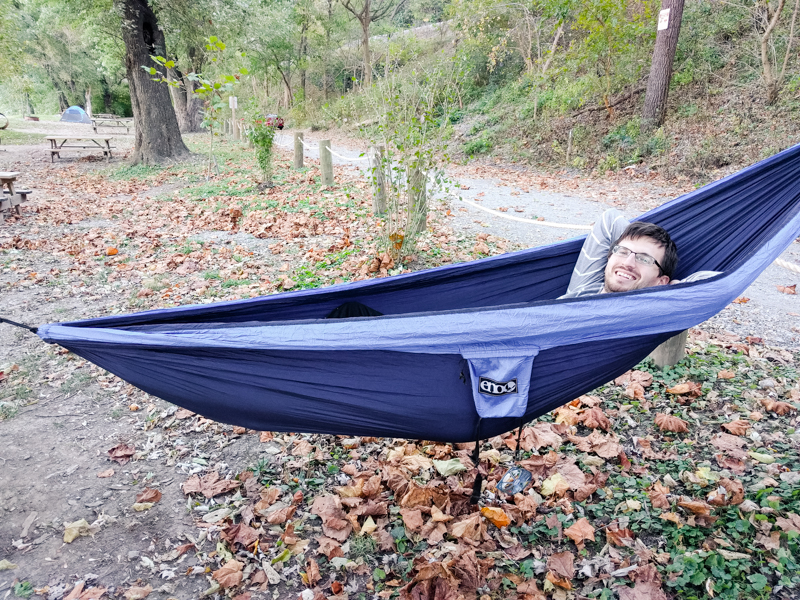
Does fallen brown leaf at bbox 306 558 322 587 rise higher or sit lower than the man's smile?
lower

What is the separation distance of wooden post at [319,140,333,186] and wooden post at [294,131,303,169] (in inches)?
68.5

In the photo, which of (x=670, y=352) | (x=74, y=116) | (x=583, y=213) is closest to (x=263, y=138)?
(x=583, y=213)

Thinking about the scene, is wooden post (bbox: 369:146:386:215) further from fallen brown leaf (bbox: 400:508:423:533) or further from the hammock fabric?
fallen brown leaf (bbox: 400:508:423:533)

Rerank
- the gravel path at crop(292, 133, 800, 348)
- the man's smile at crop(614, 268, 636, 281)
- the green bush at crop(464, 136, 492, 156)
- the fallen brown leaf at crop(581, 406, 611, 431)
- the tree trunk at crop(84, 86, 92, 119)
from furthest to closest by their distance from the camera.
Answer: the tree trunk at crop(84, 86, 92, 119), the green bush at crop(464, 136, 492, 156), the gravel path at crop(292, 133, 800, 348), the fallen brown leaf at crop(581, 406, 611, 431), the man's smile at crop(614, 268, 636, 281)

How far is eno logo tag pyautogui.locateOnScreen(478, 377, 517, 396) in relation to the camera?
4.30ft

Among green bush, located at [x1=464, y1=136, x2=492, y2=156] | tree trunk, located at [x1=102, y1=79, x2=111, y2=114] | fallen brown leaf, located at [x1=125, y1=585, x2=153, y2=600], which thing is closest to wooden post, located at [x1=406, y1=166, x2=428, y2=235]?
fallen brown leaf, located at [x1=125, y1=585, x2=153, y2=600]

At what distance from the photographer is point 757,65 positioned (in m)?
6.90

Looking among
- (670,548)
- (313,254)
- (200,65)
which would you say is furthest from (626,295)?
(200,65)

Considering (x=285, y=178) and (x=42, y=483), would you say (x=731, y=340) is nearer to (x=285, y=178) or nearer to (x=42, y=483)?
(x=42, y=483)

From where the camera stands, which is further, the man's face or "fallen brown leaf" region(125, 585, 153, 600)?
the man's face

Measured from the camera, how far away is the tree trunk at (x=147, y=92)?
8.33 meters

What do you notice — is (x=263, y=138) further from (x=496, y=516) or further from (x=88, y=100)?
(x=88, y=100)

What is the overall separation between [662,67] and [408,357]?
299 inches

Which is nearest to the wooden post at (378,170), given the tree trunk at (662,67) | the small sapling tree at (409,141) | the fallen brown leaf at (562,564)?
the small sapling tree at (409,141)
